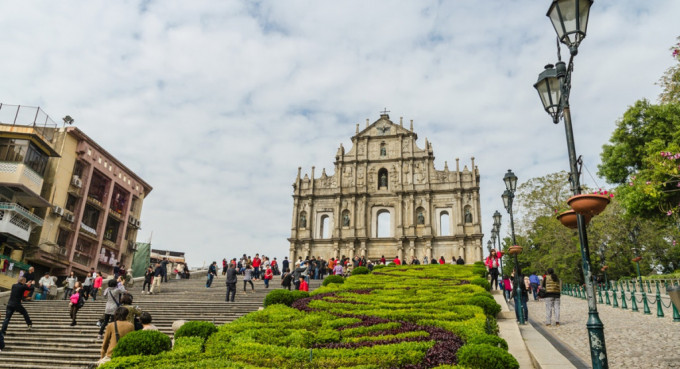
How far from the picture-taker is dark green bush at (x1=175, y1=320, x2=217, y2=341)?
791 cm

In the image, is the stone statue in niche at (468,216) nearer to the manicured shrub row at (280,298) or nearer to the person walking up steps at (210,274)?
the person walking up steps at (210,274)

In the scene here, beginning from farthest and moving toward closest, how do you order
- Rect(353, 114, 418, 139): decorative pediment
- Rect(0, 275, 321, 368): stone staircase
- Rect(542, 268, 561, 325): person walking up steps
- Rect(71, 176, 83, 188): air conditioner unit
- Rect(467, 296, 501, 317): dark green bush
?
Rect(353, 114, 418, 139): decorative pediment, Rect(71, 176, 83, 188): air conditioner unit, Rect(542, 268, 561, 325): person walking up steps, Rect(467, 296, 501, 317): dark green bush, Rect(0, 275, 321, 368): stone staircase

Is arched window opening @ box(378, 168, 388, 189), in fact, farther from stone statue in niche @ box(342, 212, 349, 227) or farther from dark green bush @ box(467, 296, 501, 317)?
dark green bush @ box(467, 296, 501, 317)

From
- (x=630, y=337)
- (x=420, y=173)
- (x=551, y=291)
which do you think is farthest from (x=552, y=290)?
(x=420, y=173)

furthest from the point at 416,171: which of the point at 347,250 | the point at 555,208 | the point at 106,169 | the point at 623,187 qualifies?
the point at 106,169

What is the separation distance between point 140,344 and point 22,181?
78.2 feet

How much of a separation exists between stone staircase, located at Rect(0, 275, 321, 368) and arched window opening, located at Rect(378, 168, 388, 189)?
26.6m

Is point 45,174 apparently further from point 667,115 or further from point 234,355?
point 667,115

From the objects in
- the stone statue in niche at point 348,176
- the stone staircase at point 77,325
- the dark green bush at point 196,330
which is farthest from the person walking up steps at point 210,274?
the stone statue in niche at point 348,176

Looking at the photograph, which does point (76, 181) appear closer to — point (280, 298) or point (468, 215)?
point (280, 298)

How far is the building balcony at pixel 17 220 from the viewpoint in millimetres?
24062

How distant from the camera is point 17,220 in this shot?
2506 centimetres

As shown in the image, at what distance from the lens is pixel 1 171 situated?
83.3ft

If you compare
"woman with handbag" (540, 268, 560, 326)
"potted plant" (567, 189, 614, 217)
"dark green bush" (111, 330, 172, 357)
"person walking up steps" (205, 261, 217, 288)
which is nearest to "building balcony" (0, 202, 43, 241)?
"person walking up steps" (205, 261, 217, 288)
